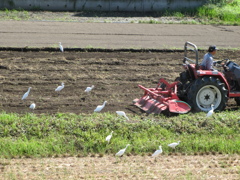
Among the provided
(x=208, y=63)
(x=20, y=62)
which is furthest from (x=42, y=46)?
(x=208, y=63)

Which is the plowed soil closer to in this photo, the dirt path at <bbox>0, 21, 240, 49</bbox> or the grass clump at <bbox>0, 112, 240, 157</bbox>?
the grass clump at <bbox>0, 112, 240, 157</bbox>

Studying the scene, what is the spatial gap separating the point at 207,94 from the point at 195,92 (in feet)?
1.46

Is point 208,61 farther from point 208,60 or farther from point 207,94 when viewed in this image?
point 207,94

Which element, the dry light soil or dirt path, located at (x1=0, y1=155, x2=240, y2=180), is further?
the dry light soil

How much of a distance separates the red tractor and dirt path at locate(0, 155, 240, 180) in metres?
2.18

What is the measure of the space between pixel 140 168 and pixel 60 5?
19876mm

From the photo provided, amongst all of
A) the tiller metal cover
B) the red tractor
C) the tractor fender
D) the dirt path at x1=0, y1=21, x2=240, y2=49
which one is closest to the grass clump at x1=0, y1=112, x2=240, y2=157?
the tiller metal cover

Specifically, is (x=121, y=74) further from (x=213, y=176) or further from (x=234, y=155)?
(x=213, y=176)

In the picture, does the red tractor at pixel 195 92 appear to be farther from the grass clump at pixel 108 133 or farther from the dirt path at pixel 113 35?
the dirt path at pixel 113 35

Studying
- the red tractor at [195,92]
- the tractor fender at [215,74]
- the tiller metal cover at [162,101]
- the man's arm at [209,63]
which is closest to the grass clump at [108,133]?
the tiller metal cover at [162,101]

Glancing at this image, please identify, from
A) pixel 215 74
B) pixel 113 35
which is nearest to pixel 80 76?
pixel 215 74

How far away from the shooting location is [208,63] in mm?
11125

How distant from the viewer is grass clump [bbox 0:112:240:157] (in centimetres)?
920

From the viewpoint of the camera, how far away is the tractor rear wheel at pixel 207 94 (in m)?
11.0
